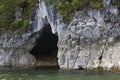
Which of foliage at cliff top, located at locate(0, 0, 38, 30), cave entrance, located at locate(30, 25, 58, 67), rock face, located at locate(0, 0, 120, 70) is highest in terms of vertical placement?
foliage at cliff top, located at locate(0, 0, 38, 30)

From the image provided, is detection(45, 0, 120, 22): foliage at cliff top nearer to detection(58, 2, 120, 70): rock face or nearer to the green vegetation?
the green vegetation

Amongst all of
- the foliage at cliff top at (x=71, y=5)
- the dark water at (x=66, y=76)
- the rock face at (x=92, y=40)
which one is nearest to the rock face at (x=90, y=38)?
the rock face at (x=92, y=40)

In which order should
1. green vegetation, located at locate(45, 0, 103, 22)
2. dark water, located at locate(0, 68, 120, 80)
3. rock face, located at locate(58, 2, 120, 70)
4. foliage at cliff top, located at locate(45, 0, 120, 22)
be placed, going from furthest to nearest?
1. green vegetation, located at locate(45, 0, 103, 22)
2. foliage at cliff top, located at locate(45, 0, 120, 22)
3. rock face, located at locate(58, 2, 120, 70)
4. dark water, located at locate(0, 68, 120, 80)

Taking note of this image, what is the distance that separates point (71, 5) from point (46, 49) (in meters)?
20.3

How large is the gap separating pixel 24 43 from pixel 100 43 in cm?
1441

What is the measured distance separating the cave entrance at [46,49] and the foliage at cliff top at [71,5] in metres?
9.86

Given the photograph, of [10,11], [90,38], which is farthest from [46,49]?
[90,38]

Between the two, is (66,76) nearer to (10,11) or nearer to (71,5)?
(71,5)

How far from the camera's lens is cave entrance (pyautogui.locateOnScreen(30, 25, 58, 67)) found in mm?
61019

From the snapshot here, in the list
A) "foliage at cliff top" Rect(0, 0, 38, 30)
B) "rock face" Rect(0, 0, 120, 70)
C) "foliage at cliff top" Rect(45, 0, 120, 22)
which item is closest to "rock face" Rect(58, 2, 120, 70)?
"rock face" Rect(0, 0, 120, 70)

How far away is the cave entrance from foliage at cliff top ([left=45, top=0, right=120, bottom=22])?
388 inches

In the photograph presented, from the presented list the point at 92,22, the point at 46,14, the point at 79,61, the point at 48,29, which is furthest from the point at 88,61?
the point at 48,29

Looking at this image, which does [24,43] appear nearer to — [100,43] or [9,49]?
[9,49]

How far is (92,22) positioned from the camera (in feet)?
153
